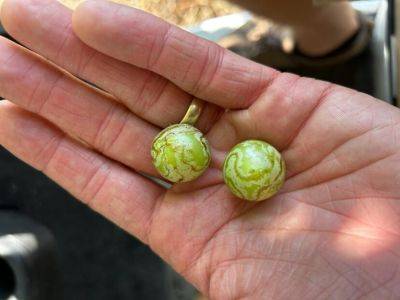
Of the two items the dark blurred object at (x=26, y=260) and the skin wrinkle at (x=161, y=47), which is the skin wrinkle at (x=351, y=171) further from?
the dark blurred object at (x=26, y=260)

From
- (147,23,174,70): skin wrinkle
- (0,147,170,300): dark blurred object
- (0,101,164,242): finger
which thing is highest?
(147,23,174,70): skin wrinkle

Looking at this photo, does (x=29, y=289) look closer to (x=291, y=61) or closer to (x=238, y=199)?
(x=238, y=199)

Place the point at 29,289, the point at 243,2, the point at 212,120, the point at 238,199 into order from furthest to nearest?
1. the point at 243,2
2. the point at 29,289
3. the point at 212,120
4. the point at 238,199

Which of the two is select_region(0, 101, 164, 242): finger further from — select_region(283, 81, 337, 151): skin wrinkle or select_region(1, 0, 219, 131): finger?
select_region(283, 81, 337, 151): skin wrinkle

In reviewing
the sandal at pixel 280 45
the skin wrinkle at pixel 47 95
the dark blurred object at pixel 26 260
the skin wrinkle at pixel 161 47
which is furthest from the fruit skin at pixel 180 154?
the sandal at pixel 280 45

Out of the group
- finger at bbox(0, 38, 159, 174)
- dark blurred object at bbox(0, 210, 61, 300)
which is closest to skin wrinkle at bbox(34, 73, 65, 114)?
finger at bbox(0, 38, 159, 174)

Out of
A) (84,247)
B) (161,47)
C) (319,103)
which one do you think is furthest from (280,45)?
(84,247)

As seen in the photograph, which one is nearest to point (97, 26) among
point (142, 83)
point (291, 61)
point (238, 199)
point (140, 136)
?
point (142, 83)
